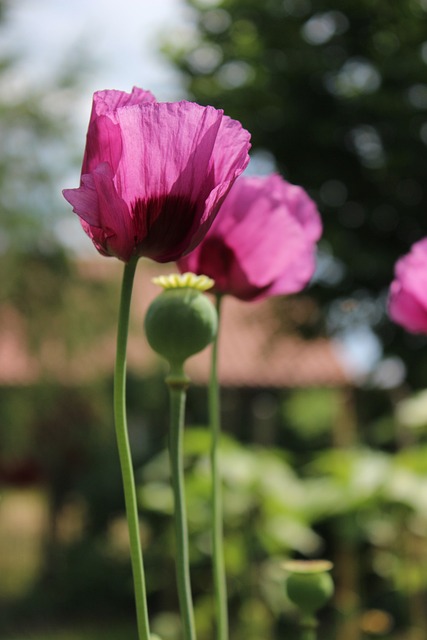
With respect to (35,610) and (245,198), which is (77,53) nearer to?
(35,610)

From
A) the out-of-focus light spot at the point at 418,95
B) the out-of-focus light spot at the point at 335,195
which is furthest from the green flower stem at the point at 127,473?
the out-of-focus light spot at the point at 335,195

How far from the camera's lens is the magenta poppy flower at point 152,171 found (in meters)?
0.38

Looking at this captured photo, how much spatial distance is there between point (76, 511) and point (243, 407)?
2634mm

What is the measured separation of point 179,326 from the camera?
0.42 metres

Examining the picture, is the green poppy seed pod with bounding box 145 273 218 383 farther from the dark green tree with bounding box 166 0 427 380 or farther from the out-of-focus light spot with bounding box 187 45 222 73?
the out-of-focus light spot with bounding box 187 45 222 73

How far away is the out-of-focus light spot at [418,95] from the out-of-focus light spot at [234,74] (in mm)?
1492

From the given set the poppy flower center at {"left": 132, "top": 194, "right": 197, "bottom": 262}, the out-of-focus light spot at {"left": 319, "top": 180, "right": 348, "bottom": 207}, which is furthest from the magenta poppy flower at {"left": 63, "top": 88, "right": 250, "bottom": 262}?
the out-of-focus light spot at {"left": 319, "top": 180, "right": 348, "bottom": 207}

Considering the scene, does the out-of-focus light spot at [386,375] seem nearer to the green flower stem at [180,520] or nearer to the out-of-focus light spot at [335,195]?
the out-of-focus light spot at [335,195]

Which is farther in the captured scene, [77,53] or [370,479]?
[77,53]

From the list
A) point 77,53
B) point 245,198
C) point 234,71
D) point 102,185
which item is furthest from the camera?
point 234,71

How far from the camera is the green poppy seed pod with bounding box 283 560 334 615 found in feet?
1.57

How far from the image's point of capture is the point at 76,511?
741cm

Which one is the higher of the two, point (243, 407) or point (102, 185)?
point (102, 185)

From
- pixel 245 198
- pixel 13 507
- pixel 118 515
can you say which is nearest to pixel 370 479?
pixel 245 198
